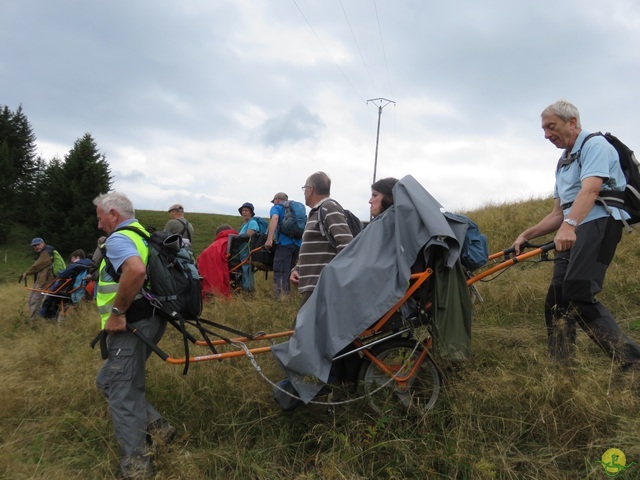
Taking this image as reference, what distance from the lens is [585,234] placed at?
326 cm

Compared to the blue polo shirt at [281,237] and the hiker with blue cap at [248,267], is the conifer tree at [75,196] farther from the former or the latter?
the blue polo shirt at [281,237]

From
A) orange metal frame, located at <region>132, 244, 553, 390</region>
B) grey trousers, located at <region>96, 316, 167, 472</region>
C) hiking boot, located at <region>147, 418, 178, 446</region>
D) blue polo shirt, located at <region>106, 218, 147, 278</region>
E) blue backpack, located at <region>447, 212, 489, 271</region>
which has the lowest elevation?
hiking boot, located at <region>147, 418, 178, 446</region>

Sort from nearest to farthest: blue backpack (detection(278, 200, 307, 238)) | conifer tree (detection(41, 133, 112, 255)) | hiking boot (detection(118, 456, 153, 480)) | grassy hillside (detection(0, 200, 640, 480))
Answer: grassy hillside (detection(0, 200, 640, 480)) < hiking boot (detection(118, 456, 153, 480)) < blue backpack (detection(278, 200, 307, 238)) < conifer tree (detection(41, 133, 112, 255))

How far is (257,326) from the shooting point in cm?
586

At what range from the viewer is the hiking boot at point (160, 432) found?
11.2 ft

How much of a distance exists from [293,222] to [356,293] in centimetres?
404

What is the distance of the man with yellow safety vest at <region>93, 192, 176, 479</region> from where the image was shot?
3.25m

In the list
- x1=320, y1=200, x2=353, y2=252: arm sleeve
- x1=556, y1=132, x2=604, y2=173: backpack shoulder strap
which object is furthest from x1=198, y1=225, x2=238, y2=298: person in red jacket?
x1=556, y1=132, x2=604, y2=173: backpack shoulder strap

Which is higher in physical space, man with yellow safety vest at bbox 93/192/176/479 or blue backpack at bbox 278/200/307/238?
blue backpack at bbox 278/200/307/238

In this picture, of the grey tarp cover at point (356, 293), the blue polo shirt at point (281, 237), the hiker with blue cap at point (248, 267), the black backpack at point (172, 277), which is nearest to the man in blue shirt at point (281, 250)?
the blue polo shirt at point (281, 237)

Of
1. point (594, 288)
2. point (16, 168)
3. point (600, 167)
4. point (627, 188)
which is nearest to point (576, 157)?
point (600, 167)

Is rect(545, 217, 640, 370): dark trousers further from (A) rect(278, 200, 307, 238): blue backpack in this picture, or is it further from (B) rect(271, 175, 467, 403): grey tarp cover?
(A) rect(278, 200, 307, 238): blue backpack

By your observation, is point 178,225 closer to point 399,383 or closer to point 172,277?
point 172,277

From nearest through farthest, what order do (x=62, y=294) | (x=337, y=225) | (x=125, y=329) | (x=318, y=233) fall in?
(x=125, y=329) → (x=337, y=225) → (x=318, y=233) → (x=62, y=294)
